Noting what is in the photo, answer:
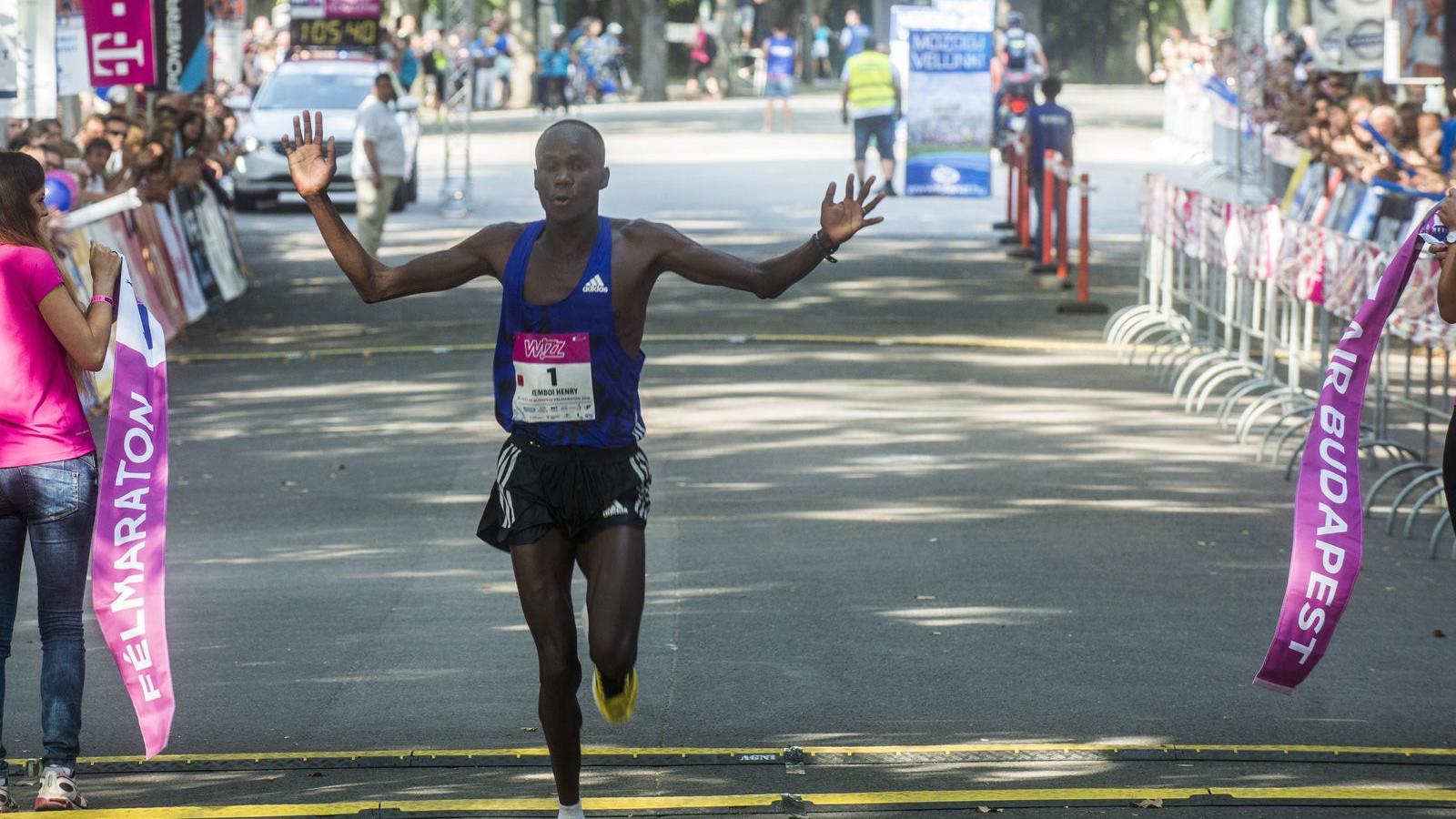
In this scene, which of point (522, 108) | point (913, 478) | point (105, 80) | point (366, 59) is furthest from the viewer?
point (522, 108)

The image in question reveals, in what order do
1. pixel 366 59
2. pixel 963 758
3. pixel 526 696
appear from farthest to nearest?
pixel 366 59 < pixel 526 696 < pixel 963 758

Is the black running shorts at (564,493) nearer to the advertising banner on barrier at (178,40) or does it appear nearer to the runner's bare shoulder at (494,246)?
the runner's bare shoulder at (494,246)

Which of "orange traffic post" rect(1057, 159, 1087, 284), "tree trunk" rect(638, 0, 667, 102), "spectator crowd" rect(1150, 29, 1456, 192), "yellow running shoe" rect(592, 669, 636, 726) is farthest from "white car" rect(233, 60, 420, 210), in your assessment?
"tree trunk" rect(638, 0, 667, 102)

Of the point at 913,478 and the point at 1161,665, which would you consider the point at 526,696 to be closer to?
the point at 1161,665

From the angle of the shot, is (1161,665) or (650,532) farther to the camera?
(650,532)

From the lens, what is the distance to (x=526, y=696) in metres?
7.38

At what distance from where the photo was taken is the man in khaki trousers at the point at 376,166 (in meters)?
21.1

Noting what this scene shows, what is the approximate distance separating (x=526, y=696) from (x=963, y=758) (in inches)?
64.1

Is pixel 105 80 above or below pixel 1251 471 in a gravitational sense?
above

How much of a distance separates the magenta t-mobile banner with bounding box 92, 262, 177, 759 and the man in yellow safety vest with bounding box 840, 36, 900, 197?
70.8ft

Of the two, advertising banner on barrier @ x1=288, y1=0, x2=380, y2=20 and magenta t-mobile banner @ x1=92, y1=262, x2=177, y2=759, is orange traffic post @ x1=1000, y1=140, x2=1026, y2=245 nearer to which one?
advertising banner on barrier @ x1=288, y1=0, x2=380, y2=20

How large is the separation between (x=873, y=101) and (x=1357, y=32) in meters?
10.3

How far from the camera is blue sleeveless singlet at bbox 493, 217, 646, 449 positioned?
575 centimetres

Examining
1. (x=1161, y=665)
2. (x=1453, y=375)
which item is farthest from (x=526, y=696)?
(x=1453, y=375)
